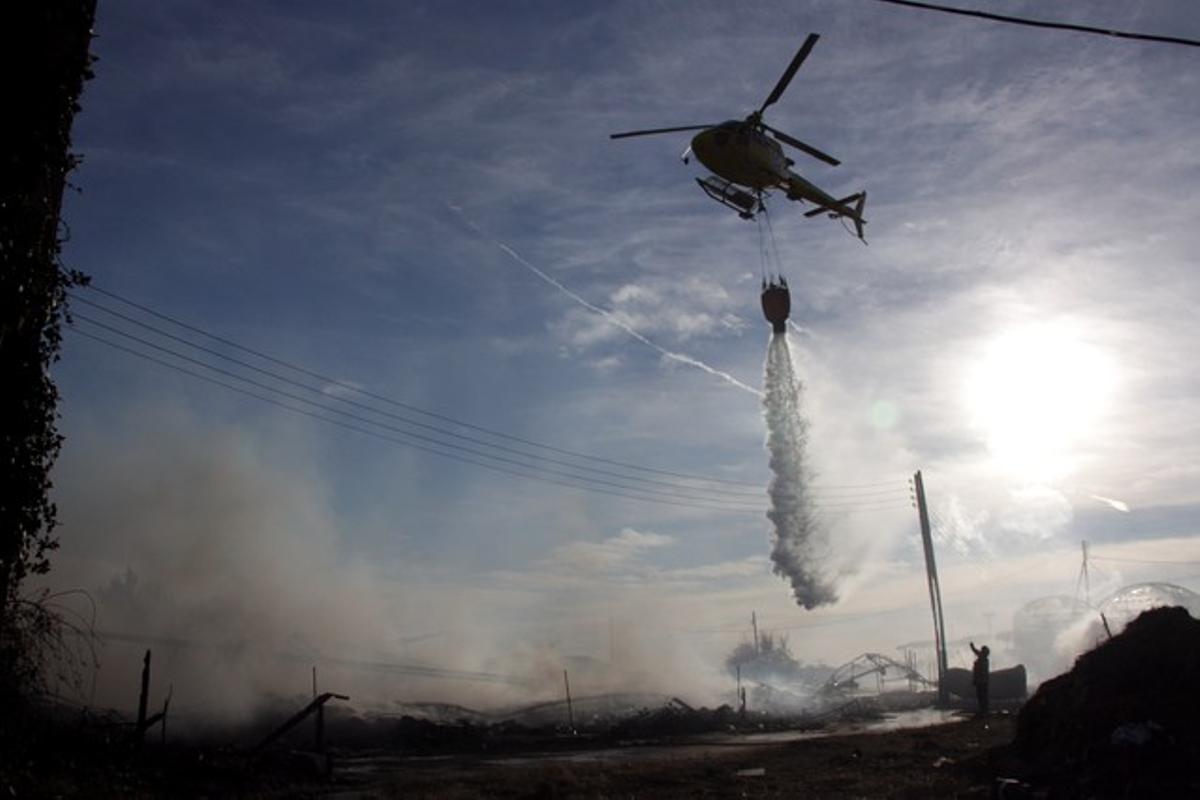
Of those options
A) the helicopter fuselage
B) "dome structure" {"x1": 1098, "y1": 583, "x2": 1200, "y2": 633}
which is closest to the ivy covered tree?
the helicopter fuselage

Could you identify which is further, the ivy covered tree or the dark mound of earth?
the dark mound of earth

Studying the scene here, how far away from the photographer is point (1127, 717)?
17328 mm

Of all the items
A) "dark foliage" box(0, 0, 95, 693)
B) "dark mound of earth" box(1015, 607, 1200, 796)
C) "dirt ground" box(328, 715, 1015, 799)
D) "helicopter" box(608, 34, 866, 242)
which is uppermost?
"helicopter" box(608, 34, 866, 242)

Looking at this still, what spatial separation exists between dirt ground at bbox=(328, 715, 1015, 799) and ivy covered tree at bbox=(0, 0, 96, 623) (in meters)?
10.1

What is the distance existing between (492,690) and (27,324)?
74.8 metres

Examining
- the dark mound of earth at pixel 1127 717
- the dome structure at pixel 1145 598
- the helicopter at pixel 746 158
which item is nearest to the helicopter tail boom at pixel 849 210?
the helicopter at pixel 746 158

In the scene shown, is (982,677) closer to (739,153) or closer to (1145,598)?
(739,153)

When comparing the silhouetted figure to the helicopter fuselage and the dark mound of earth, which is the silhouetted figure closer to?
the dark mound of earth

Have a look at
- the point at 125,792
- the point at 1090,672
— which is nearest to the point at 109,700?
the point at 125,792

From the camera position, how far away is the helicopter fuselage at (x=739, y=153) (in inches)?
1325

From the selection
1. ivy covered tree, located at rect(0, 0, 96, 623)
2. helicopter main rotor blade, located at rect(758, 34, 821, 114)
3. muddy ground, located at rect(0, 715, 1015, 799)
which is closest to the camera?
ivy covered tree, located at rect(0, 0, 96, 623)

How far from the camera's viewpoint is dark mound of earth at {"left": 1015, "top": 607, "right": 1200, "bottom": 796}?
15234 mm

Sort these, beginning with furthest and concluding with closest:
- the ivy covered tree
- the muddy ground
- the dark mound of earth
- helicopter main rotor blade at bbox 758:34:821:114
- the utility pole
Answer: the utility pole < helicopter main rotor blade at bbox 758:34:821:114 < the muddy ground < the dark mound of earth < the ivy covered tree

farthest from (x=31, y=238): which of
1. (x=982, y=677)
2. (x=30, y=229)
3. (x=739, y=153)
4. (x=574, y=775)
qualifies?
(x=982, y=677)
